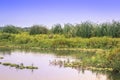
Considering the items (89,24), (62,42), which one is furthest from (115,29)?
(62,42)

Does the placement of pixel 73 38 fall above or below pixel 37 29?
below

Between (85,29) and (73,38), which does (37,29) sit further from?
(73,38)

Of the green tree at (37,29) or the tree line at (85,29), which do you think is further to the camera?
the green tree at (37,29)

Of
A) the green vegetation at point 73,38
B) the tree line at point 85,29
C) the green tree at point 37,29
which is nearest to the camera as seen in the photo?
the green vegetation at point 73,38

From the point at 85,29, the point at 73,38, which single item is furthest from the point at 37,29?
the point at 73,38

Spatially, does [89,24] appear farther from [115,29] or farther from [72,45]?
[72,45]

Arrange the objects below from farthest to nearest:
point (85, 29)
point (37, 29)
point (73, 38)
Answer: point (37, 29)
point (85, 29)
point (73, 38)

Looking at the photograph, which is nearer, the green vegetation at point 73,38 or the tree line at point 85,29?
the green vegetation at point 73,38

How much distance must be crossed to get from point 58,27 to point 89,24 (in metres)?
7.88

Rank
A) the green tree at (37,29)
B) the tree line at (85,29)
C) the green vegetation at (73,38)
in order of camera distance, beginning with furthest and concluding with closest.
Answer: the green tree at (37,29), the tree line at (85,29), the green vegetation at (73,38)

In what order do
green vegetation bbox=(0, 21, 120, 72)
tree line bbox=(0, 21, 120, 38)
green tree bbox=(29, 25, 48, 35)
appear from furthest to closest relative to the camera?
green tree bbox=(29, 25, 48, 35) → tree line bbox=(0, 21, 120, 38) → green vegetation bbox=(0, 21, 120, 72)

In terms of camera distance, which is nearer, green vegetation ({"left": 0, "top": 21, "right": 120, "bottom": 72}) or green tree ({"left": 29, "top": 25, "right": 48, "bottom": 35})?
green vegetation ({"left": 0, "top": 21, "right": 120, "bottom": 72})

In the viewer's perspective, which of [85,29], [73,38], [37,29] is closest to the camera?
[73,38]

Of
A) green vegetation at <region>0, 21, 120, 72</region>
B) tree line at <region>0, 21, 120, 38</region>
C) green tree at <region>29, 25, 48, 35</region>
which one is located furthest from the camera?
green tree at <region>29, 25, 48, 35</region>
